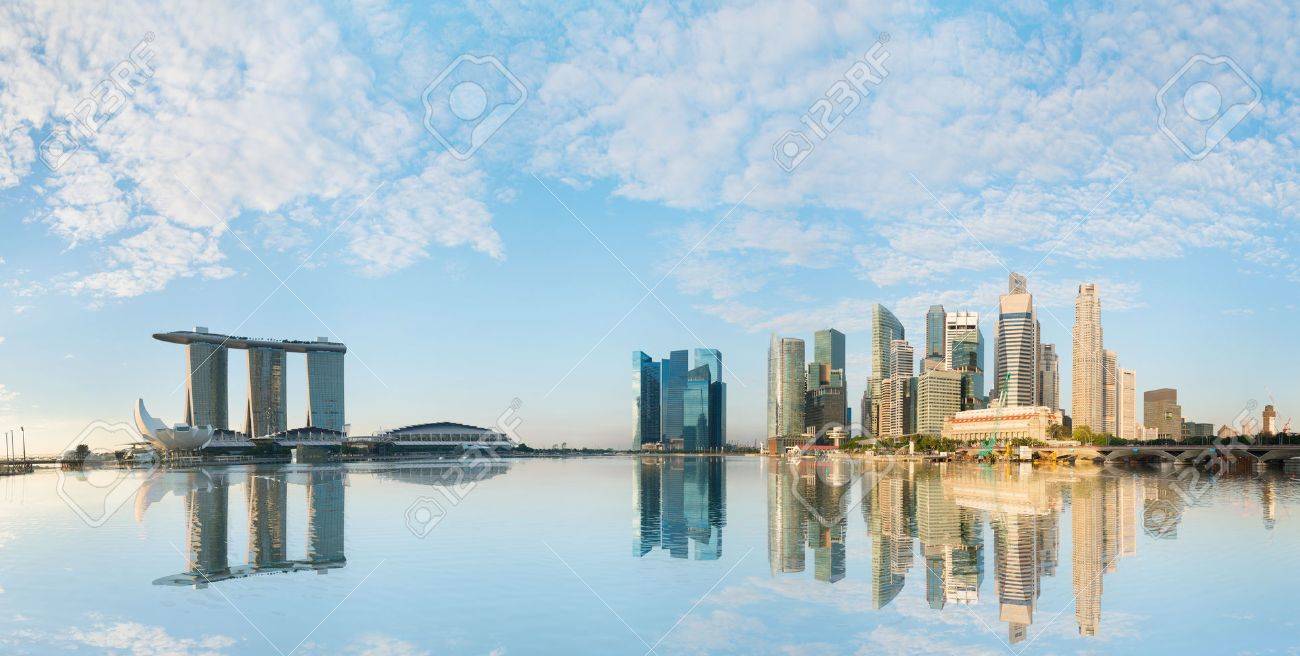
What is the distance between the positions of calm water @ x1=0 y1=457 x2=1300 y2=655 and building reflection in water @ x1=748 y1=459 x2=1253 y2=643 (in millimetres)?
155

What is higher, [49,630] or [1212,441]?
[49,630]

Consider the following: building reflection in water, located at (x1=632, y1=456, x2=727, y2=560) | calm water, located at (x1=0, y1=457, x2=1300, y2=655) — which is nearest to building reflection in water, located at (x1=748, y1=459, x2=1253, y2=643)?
calm water, located at (x1=0, y1=457, x2=1300, y2=655)

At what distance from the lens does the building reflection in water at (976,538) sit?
76.1 feet

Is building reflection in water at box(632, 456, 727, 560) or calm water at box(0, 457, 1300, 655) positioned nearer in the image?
calm water at box(0, 457, 1300, 655)

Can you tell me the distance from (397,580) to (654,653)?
10.2 m

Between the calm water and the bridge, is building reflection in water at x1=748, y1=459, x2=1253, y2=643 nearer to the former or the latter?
the calm water

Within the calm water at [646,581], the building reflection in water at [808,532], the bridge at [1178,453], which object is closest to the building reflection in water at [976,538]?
the building reflection in water at [808,532]

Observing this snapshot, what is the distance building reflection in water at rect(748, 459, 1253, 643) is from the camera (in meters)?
23.2

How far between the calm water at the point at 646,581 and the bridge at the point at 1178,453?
398 ft

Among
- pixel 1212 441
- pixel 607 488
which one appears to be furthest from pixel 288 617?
pixel 1212 441

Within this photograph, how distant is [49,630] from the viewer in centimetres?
1970

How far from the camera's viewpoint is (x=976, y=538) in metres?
33.4

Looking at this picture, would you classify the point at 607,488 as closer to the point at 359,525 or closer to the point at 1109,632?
the point at 359,525

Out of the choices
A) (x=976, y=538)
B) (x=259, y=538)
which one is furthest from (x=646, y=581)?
(x=259, y=538)
